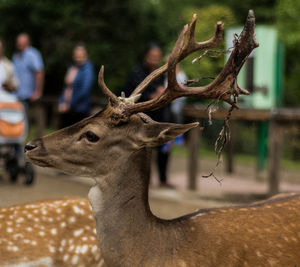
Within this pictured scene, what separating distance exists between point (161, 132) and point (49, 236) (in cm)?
118

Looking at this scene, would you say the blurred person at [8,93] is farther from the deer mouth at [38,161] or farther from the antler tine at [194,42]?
the antler tine at [194,42]

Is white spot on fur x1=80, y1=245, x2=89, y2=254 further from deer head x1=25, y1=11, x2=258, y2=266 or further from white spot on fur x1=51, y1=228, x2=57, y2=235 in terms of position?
deer head x1=25, y1=11, x2=258, y2=266

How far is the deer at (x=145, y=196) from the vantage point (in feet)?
9.96

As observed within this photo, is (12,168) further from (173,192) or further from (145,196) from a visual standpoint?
(145,196)

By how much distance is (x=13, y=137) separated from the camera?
8109 mm

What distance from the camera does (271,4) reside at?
20516 mm

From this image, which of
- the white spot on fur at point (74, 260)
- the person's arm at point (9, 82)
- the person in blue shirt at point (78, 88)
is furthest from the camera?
the person in blue shirt at point (78, 88)

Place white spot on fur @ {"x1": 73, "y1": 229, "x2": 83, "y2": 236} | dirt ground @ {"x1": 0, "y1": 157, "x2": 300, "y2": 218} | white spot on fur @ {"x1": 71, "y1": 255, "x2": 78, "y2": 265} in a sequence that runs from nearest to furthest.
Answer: white spot on fur @ {"x1": 71, "y1": 255, "x2": 78, "y2": 265} → white spot on fur @ {"x1": 73, "y1": 229, "x2": 83, "y2": 236} → dirt ground @ {"x1": 0, "y1": 157, "x2": 300, "y2": 218}

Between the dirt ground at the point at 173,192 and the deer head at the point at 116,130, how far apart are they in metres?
3.53

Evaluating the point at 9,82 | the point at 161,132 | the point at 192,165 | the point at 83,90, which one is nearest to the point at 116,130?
the point at 161,132

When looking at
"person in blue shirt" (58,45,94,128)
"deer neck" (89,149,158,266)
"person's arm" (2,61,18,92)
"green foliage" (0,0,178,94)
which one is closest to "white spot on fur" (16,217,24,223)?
"deer neck" (89,149,158,266)

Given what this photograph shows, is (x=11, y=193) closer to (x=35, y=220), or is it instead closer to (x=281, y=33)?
(x=35, y=220)

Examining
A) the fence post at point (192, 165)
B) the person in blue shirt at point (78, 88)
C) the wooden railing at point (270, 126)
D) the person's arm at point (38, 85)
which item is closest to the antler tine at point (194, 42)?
the wooden railing at point (270, 126)

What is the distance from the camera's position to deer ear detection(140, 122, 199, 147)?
3008 millimetres
